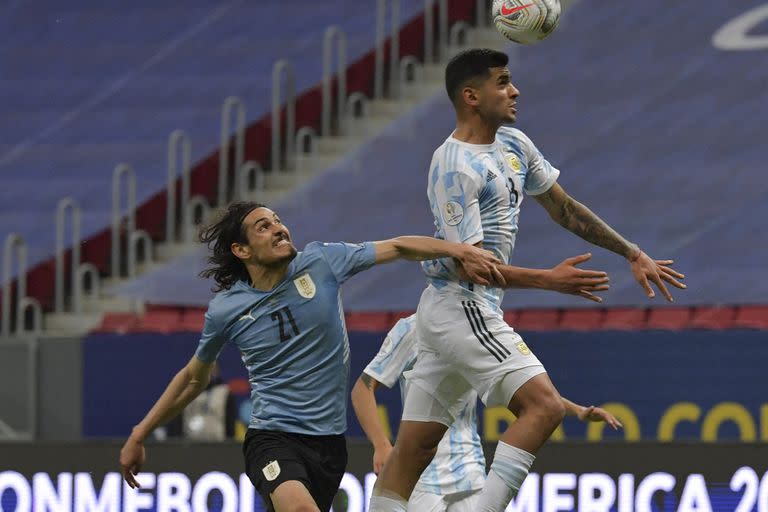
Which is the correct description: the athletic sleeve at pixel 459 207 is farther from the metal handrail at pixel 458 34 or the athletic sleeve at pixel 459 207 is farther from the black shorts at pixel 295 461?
the metal handrail at pixel 458 34

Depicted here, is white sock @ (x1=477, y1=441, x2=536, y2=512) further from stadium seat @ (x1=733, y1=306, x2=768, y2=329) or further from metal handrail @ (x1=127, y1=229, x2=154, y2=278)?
metal handrail @ (x1=127, y1=229, x2=154, y2=278)

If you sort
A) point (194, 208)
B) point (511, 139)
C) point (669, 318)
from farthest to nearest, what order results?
point (194, 208), point (669, 318), point (511, 139)

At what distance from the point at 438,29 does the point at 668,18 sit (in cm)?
283

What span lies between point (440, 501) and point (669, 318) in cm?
511

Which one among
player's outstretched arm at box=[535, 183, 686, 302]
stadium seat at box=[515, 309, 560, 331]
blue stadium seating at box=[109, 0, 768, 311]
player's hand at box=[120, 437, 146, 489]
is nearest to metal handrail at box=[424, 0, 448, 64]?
blue stadium seating at box=[109, 0, 768, 311]

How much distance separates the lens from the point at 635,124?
14.0m

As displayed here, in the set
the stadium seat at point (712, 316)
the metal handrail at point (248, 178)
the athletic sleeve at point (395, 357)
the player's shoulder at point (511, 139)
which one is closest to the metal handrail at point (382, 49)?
the metal handrail at point (248, 178)

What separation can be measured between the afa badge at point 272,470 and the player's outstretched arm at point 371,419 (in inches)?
28.5

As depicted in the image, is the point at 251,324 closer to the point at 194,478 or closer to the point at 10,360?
the point at 194,478

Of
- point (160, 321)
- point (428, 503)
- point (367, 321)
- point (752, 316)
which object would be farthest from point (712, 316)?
point (428, 503)

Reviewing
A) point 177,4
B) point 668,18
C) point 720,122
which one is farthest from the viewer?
point 177,4

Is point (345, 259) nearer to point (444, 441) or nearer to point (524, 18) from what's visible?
point (444, 441)

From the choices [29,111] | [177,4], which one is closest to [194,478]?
[29,111]

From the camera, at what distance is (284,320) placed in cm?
625
